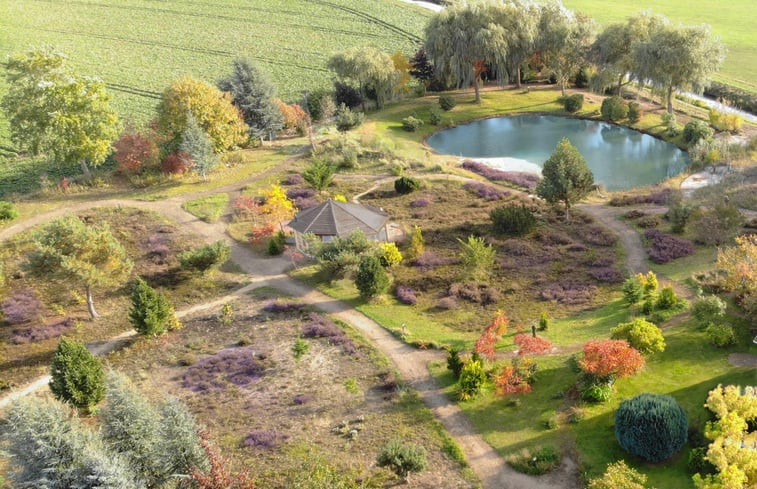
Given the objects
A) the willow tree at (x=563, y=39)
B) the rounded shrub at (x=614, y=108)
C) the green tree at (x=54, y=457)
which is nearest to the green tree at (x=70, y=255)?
the green tree at (x=54, y=457)

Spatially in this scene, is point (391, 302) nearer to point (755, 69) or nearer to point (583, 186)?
point (583, 186)

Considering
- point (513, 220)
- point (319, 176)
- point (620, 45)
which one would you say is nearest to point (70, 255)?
point (319, 176)

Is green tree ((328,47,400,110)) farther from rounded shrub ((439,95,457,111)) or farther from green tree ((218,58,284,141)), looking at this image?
green tree ((218,58,284,141))

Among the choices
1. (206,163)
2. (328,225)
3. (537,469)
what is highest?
(206,163)

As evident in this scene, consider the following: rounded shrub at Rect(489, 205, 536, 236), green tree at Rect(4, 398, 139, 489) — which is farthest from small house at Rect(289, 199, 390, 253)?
green tree at Rect(4, 398, 139, 489)

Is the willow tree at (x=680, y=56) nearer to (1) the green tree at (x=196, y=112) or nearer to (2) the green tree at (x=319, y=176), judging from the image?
(2) the green tree at (x=319, y=176)

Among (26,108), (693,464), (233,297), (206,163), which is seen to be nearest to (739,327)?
(693,464)
